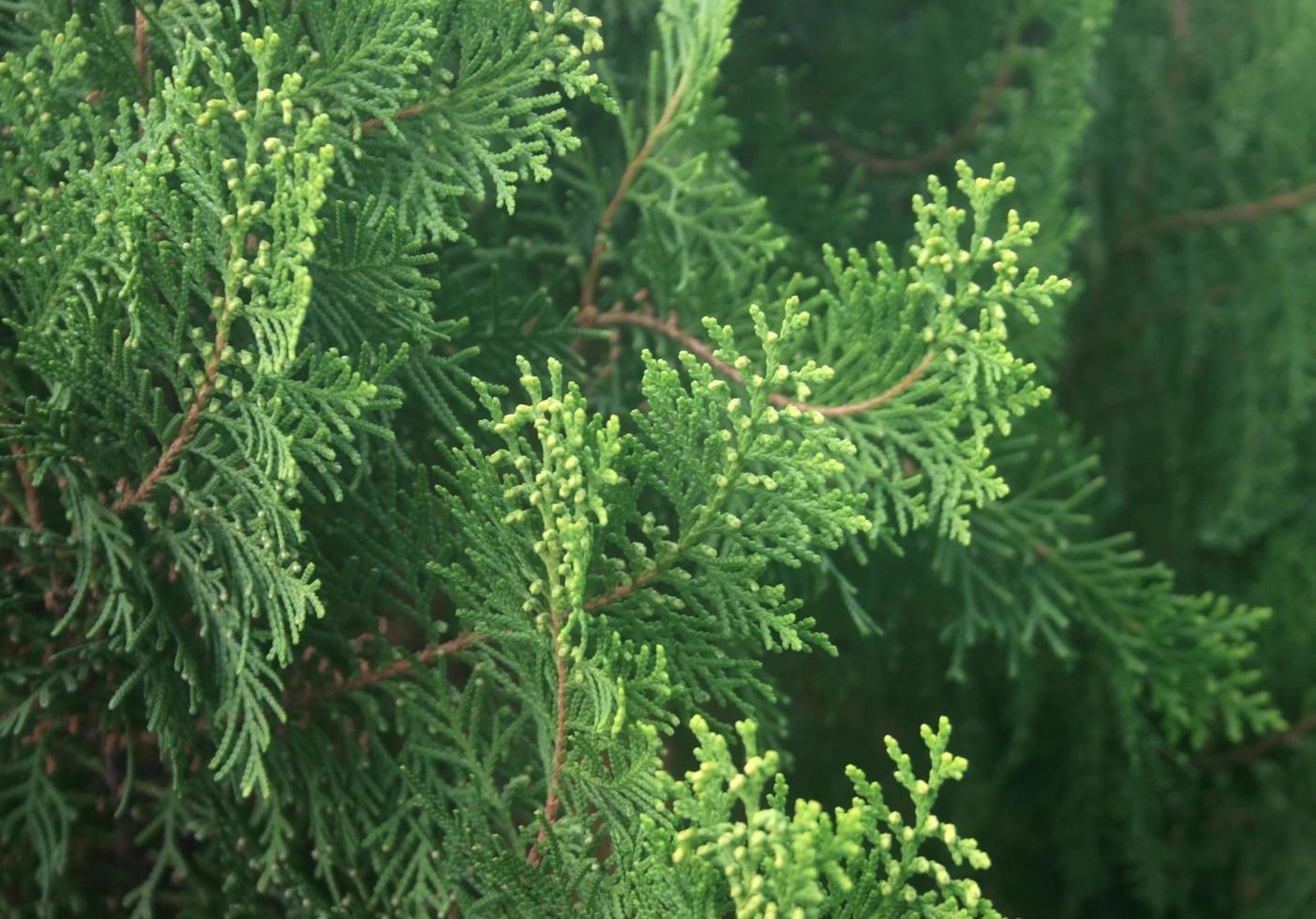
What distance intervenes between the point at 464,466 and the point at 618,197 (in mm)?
545

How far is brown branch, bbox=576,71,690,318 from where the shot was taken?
156 cm

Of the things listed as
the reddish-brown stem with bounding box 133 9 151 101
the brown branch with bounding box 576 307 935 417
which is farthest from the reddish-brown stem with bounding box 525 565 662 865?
the reddish-brown stem with bounding box 133 9 151 101

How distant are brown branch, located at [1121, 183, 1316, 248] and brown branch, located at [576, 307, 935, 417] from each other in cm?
165

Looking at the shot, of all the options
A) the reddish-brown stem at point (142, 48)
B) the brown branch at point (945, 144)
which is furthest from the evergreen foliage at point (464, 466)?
the brown branch at point (945, 144)

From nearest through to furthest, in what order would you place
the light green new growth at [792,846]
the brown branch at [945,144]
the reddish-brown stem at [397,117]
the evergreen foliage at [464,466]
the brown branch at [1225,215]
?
the light green new growth at [792,846], the evergreen foliage at [464,466], the reddish-brown stem at [397,117], the brown branch at [945,144], the brown branch at [1225,215]

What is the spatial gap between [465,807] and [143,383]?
573 mm

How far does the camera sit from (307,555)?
1.41 m

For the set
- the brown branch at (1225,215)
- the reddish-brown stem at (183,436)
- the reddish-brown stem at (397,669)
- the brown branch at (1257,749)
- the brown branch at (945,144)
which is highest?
the brown branch at (1225,215)

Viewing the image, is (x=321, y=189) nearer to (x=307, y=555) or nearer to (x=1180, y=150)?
(x=307, y=555)

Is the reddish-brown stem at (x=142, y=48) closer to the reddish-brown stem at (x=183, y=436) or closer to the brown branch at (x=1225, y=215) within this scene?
the reddish-brown stem at (x=183, y=436)

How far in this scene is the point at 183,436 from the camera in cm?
127

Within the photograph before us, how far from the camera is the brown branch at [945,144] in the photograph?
93.1 inches

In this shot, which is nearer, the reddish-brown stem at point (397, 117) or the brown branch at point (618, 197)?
the reddish-brown stem at point (397, 117)

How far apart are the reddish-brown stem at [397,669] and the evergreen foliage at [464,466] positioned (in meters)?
0.01
